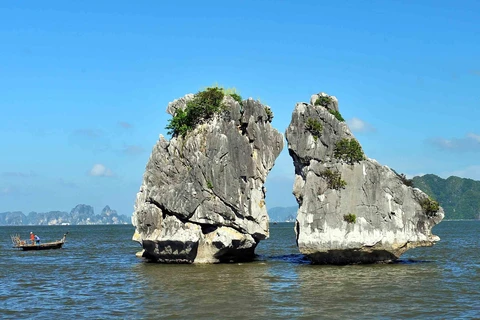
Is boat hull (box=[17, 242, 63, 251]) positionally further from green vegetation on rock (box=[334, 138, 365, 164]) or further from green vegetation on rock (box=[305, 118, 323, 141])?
green vegetation on rock (box=[334, 138, 365, 164])

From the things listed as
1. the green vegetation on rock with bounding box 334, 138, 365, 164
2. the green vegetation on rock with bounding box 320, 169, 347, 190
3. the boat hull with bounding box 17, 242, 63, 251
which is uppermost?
the green vegetation on rock with bounding box 334, 138, 365, 164

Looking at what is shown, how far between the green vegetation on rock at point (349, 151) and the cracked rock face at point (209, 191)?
20.1 ft

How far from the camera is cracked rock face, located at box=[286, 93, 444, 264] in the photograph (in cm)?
3716

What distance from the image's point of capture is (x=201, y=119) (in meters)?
42.7

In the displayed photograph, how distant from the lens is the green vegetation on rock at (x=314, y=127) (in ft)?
130

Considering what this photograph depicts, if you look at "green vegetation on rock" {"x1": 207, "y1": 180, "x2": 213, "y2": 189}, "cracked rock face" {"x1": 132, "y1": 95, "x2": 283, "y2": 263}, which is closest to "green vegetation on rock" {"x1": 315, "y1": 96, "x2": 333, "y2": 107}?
"cracked rock face" {"x1": 132, "y1": 95, "x2": 283, "y2": 263}

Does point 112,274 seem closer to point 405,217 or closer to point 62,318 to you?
point 62,318

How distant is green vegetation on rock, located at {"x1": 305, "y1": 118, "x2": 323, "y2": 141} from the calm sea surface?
8685 mm

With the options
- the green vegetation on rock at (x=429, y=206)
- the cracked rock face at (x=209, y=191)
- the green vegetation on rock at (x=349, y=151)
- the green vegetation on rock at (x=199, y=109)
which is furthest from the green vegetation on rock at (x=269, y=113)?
the green vegetation on rock at (x=429, y=206)

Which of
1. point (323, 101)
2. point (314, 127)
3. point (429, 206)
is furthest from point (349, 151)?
point (429, 206)

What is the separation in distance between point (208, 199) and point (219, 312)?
16319mm

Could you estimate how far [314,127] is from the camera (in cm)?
3969

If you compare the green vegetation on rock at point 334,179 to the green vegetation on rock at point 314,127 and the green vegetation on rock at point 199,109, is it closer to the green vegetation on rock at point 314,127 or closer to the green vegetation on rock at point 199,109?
the green vegetation on rock at point 314,127

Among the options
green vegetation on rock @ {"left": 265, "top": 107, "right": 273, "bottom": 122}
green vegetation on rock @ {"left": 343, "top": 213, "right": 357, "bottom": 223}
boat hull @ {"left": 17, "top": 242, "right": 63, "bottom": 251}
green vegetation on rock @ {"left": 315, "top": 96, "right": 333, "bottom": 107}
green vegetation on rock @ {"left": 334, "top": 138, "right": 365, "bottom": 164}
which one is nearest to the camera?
green vegetation on rock @ {"left": 343, "top": 213, "right": 357, "bottom": 223}
